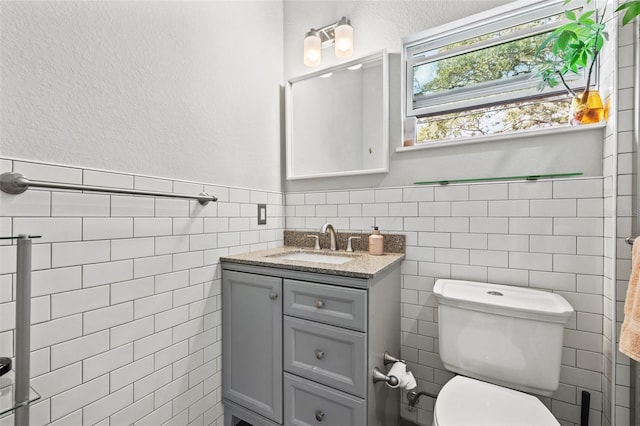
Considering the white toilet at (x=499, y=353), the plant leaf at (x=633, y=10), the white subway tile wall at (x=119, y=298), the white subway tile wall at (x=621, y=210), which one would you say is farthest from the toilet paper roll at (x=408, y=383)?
the plant leaf at (x=633, y=10)

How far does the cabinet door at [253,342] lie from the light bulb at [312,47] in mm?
1413

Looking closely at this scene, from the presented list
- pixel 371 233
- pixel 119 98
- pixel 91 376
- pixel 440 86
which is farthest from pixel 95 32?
pixel 440 86

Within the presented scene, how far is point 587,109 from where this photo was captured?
48.8 inches

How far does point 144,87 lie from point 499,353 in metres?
1.81

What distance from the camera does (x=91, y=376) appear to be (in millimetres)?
1019

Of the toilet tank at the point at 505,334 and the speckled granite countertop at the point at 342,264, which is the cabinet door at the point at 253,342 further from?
the toilet tank at the point at 505,334

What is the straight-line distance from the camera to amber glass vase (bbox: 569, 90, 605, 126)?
1.22m

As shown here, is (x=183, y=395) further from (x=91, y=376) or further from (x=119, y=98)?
(x=119, y=98)

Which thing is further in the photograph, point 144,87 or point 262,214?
point 262,214

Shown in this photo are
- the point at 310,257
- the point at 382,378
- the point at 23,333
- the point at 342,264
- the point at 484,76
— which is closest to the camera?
the point at 23,333

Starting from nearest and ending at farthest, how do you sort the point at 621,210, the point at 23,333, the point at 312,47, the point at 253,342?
1. the point at 23,333
2. the point at 621,210
3. the point at 253,342
4. the point at 312,47

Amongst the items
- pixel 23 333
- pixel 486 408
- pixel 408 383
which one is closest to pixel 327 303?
pixel 408 383

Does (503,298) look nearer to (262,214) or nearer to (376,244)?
(376,244)

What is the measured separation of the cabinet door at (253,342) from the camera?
132cm
